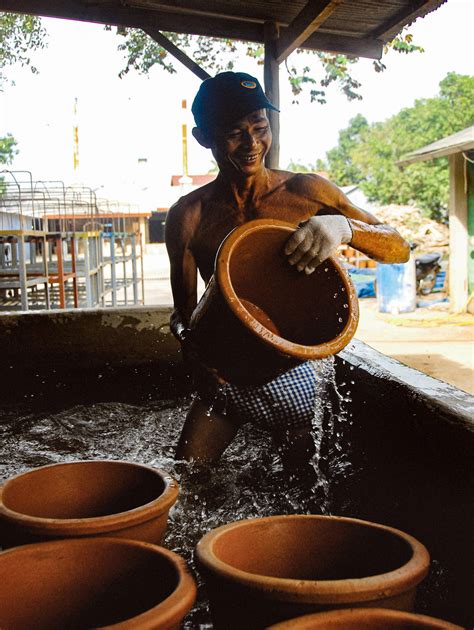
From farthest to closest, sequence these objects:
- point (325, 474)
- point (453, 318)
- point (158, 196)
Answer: point (158, 196) → point (453, 318) → point (325, 474)

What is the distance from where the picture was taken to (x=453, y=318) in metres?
10.6

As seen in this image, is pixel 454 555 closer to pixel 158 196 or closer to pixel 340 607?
pixel 340 607

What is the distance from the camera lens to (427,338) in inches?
358

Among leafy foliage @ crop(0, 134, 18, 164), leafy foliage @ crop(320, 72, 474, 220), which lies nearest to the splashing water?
leafy foliage @ crop(320, 72, 474, 220)

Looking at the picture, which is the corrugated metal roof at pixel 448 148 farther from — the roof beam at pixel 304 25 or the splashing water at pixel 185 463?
the splashing water at pixel 185 463

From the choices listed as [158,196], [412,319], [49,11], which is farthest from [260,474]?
[158,196]

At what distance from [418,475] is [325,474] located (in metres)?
0.79

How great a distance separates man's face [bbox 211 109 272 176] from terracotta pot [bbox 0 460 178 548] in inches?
48.0

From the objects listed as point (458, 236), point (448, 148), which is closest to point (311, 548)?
point (448, 148)

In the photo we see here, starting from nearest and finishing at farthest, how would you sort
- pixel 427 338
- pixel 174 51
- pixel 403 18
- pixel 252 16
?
1. pixel 403 18
2. pixel 252 16
3. pixel 174 51
4. pixel 427 338

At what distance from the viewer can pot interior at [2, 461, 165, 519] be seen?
63.2 inches

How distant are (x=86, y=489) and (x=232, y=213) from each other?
1308 mm

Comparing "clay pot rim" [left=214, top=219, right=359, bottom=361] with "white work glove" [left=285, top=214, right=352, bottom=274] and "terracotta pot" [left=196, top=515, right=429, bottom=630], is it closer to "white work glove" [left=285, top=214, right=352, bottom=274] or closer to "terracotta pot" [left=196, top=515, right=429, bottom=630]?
"white work glove" [left=285, top=214, right=352, bottom=274]

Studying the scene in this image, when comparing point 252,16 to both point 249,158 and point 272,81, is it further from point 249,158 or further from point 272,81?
point 249,158
